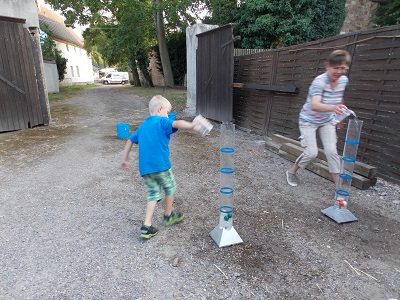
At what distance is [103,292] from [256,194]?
2.49 metres

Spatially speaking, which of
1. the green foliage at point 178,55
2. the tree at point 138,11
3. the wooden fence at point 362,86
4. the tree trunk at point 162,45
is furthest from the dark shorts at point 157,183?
the green foliage at point 178,55

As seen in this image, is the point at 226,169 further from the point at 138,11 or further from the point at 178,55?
the point at 178,55

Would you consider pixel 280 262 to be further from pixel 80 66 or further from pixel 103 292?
pixel 80 66

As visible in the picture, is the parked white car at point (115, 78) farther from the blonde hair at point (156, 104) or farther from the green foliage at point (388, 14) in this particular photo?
the blonde hair at point (156, 104)

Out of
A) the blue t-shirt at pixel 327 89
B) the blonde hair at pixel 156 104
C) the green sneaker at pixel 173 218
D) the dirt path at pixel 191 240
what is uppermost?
the blue t-shirt at pixel 327 89

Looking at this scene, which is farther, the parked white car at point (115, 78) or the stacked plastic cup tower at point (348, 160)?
the parked white car at point (115, 78)

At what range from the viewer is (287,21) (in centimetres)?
1202

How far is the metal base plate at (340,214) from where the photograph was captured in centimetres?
326

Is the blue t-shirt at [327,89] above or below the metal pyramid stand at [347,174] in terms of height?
above

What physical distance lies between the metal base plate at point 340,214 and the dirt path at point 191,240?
3.4 inches

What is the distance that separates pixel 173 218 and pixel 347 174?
2.15 meters

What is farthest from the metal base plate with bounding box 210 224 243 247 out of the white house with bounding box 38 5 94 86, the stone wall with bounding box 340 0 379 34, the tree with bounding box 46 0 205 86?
the white house with bounding box 38 5 94 86

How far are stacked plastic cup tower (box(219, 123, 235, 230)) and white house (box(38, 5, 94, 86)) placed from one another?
30.6 m

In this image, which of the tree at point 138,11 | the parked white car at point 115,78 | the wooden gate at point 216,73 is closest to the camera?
the wooden gate at point 216,73
